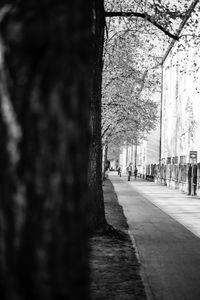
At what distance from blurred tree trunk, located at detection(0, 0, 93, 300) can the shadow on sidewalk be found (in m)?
4.54

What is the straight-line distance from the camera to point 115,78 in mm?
30906

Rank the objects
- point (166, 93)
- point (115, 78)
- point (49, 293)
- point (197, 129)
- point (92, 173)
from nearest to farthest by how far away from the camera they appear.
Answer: point (49, 293), point (92, 173), point (115, 78), point (197, 129), point (166, 93)

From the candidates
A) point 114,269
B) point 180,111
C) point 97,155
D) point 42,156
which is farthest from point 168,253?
point 180,111

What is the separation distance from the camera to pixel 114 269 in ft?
Result: 26.5

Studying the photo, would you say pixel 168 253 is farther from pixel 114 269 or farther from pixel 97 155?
pixel 97 155

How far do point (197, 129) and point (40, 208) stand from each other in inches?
1451

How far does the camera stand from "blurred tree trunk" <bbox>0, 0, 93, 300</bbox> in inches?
72.3

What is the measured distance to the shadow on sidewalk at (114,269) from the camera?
21.5ft

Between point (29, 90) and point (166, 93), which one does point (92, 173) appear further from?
point (166, 93)

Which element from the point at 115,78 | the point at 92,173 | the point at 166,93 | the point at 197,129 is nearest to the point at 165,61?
the point at 166,93

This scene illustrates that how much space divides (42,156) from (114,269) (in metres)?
6.48

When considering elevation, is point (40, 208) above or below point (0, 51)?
below

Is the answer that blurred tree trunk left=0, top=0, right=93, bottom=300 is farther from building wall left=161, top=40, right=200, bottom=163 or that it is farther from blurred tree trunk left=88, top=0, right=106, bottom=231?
building wall left=161, top=40, right=200, bottom=163

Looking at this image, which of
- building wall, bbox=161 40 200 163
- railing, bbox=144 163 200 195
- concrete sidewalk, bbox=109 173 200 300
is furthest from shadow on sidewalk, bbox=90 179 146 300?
building wall, bbox=161 40 200 163
